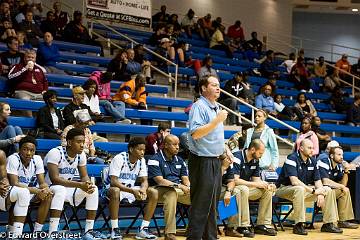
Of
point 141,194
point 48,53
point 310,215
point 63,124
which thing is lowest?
point 310,215

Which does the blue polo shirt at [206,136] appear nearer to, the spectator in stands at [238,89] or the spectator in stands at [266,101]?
the spectator in stands at [238,89]

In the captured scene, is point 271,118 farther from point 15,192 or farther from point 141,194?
point 15,192

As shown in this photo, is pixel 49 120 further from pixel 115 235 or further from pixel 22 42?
pixel 22 42

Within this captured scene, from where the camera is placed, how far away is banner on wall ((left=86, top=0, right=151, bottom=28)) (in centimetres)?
1414

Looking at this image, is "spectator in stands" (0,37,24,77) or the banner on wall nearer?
"spectator in stands" (0,37,24,77)

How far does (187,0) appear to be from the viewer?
66.9 ft

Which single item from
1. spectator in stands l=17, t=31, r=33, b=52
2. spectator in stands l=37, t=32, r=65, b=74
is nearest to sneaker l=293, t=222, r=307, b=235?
spectator in stands l=37, t=32, r=65, b=74

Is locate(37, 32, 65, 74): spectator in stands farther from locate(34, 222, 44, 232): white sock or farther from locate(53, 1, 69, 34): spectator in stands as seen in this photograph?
locate(34, 222, 44, 232): white sock

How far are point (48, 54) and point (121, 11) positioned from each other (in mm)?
2720

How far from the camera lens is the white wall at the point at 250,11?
20.4 metres

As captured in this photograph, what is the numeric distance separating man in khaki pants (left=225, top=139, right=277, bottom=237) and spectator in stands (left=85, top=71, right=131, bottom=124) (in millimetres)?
2716

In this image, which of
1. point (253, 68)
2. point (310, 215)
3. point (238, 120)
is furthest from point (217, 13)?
point (310, 215)

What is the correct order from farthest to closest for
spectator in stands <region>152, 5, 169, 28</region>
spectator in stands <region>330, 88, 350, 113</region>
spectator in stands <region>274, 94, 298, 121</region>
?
spectator in stands <region>152, 5, 169, 28</region> < spectator in stands <region>330, 88, 350, 113</region> < spectator in stands <region>274, 94, 298, 121</region>

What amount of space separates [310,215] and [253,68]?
A: 7937 mm
